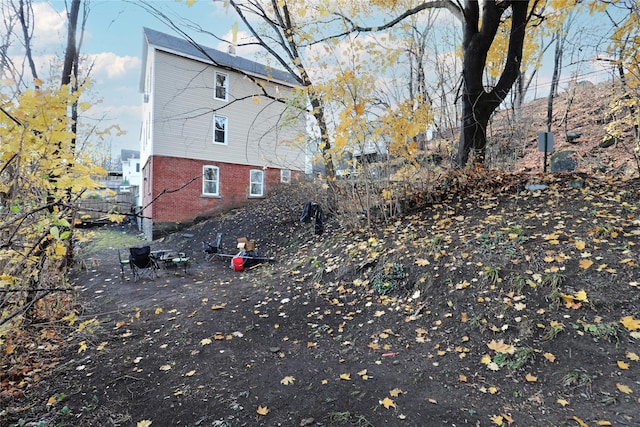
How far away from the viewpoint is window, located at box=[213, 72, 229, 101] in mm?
15018

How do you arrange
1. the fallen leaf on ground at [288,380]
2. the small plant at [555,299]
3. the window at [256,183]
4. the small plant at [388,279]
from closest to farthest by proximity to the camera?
the fallen leaf on ground at [288,380] → the small plant at [555,299] → the small plant at [388,279] → the window at [256,183]

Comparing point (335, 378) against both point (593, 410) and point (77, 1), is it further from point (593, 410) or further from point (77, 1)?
point (77, 1)

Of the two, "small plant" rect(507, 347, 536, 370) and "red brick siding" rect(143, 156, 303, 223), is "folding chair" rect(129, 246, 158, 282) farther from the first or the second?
"small plant" rect(507, 347, 536, 370)

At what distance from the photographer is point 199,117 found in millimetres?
14281

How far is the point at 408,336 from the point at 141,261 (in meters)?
6.24

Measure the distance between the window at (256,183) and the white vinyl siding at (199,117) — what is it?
18.8 inches

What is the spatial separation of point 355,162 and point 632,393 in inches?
196

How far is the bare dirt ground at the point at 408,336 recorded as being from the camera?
2.46m

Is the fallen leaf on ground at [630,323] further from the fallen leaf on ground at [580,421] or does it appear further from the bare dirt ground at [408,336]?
the fallen leaf on ground at [580,421]

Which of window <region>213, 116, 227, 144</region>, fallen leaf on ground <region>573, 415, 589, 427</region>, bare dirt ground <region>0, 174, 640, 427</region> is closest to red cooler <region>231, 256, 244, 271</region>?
bare dirt ground <region>0, 174, 640, 427</region>

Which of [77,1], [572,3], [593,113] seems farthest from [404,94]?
[593,113]

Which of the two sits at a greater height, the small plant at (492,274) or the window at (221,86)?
the window at (221,86)

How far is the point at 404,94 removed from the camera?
20.3 feet

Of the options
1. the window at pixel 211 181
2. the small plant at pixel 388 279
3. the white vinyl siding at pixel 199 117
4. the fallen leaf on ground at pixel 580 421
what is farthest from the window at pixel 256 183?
the fallen leaf on ground at pixel 580 421
